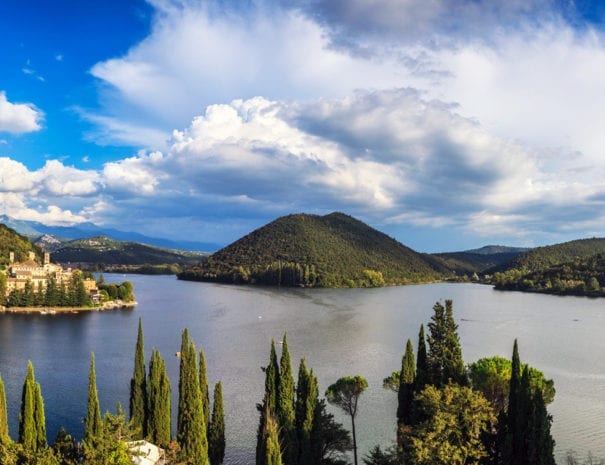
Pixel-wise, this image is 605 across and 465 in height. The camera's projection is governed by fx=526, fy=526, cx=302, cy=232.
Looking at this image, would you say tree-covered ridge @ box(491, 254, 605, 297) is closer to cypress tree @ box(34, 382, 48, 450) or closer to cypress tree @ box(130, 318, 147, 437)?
cypress tree @ box(130, 318, 147, 437)

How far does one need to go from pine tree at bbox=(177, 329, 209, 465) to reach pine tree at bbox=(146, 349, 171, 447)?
202 cm

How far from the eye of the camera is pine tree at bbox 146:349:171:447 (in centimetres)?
2594

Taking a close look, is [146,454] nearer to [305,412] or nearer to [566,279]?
[305,412]

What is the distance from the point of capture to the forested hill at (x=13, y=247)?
129 m

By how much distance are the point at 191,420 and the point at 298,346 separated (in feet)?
134

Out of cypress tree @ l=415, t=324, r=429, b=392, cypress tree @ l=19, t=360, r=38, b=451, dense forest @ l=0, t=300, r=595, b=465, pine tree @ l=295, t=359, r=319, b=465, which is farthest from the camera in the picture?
cypress tree @ l=415, t=324, r=429, b=392

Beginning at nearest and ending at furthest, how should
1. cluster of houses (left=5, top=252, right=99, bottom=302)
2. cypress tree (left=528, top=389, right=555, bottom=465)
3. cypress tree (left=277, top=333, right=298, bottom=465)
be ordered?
cypress tree (left=528, top=389, right=555, bottom=465), cypress tree (left=277, top=333, right=298, bottom=465), cluster of houses (left=5, top=252, right=99, bottom=302)

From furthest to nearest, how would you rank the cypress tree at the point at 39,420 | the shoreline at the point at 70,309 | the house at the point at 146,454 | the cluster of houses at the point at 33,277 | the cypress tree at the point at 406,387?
the cluster of houses at the point at 33,277, the shoreline at the point at 70,309, the cypress tree at the point at 406,387, the cypress tree at the point at 39,420, the house at the point at 146,454

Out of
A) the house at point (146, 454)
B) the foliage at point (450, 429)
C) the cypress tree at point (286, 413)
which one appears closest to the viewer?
the house at point (146, 454)

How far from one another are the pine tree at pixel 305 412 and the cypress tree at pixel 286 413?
0.42 meters

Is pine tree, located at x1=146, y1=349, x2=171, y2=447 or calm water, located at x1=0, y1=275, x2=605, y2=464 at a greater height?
pine tree, located at x1=146, y1=349, x2=171, y2=447

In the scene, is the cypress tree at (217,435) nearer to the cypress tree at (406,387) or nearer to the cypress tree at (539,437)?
the cypress tree at (406,387)

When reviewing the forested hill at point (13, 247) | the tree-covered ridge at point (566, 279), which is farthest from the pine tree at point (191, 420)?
the tree-covered ridge at point (566, 279)

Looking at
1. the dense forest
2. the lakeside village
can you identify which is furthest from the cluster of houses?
the dense forest
